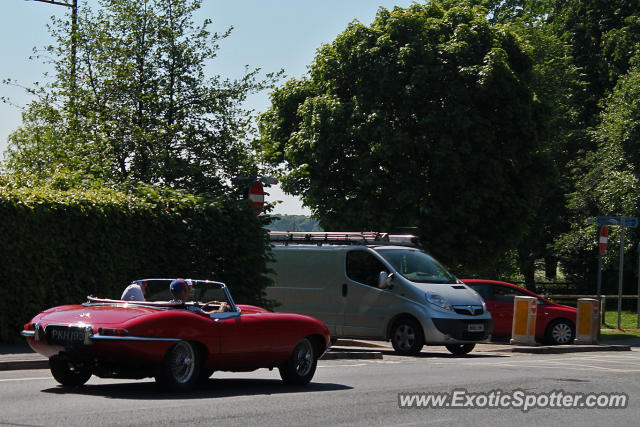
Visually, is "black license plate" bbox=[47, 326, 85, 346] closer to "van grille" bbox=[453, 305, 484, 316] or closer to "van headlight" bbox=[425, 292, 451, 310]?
"van headlight" bbox=[425, 292, 451, 310]

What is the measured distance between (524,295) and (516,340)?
2.63 metres

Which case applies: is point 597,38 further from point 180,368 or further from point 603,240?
point 180,368

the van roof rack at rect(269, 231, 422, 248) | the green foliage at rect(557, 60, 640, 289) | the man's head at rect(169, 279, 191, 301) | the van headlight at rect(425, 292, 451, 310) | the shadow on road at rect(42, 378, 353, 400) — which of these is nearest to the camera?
the shadow on road at rect(42, 378, 353, 400)

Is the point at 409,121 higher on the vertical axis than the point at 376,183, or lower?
higher

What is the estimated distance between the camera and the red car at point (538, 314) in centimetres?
2475

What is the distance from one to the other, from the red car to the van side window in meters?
5.21

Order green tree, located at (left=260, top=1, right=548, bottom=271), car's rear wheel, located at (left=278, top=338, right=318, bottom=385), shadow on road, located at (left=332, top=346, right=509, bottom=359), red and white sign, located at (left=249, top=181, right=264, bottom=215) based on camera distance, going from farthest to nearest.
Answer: green tree, located at (left=260, top=1, right=548, bottom=271) → red and white sign, located at (left=249, top=181, right=264, bottom=215) → shadow on road, located at (left=332, top=346, right=509, bottom=359) → car's rear wheel, located at (left=278, top=338, right=318, bottom=385)

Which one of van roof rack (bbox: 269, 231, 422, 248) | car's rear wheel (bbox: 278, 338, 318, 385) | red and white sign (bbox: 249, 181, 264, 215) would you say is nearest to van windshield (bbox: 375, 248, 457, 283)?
van roof rack (bbox: 269, 231, 422, 248)

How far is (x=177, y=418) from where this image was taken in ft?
27.6

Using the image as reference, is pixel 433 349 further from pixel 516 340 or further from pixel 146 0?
pixel 146 0

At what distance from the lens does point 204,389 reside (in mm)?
11133

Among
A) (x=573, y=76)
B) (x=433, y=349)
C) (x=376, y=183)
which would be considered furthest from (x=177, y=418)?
(x=573, y=76)

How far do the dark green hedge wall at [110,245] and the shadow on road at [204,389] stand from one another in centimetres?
471

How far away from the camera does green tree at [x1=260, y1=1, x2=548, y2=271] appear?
103 ft
